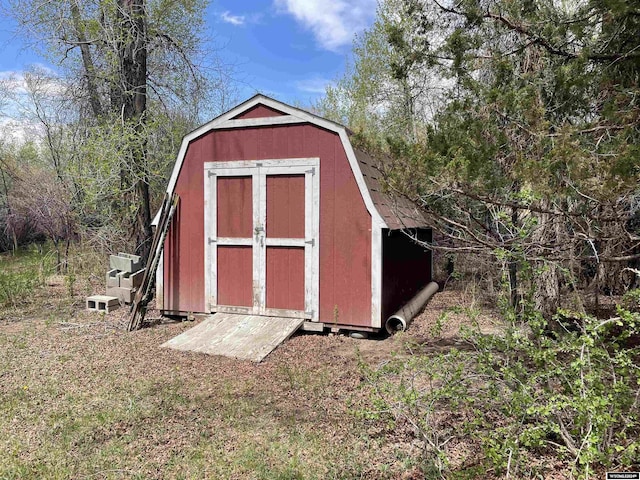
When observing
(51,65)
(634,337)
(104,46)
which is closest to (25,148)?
(51,65)

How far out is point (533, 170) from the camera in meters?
2.80

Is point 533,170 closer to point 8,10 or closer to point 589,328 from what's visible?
point 589,328

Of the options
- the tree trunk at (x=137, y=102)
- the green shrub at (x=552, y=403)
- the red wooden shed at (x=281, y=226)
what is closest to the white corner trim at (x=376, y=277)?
the red wooden shed at (x=281, y=226)

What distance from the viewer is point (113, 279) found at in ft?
25.1

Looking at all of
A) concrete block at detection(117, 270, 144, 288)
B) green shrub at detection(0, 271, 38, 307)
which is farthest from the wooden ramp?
green shrub at detection(0, 271, 38, 307)

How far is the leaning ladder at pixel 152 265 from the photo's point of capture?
6125mm

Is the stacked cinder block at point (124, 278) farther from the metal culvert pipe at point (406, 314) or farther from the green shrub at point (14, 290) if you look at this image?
the metal culvert pipe at point (406, 314)

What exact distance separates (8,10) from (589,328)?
11.1 metres

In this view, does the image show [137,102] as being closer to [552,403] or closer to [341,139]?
[341,139]

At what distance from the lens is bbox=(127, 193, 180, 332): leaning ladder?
6125mm

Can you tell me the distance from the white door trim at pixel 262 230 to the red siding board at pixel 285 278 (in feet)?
0.23

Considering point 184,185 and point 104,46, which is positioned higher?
point 104,46

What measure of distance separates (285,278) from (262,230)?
0.76 meters

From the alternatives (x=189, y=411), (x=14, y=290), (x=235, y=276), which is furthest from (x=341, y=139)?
(x=14, y=290)
